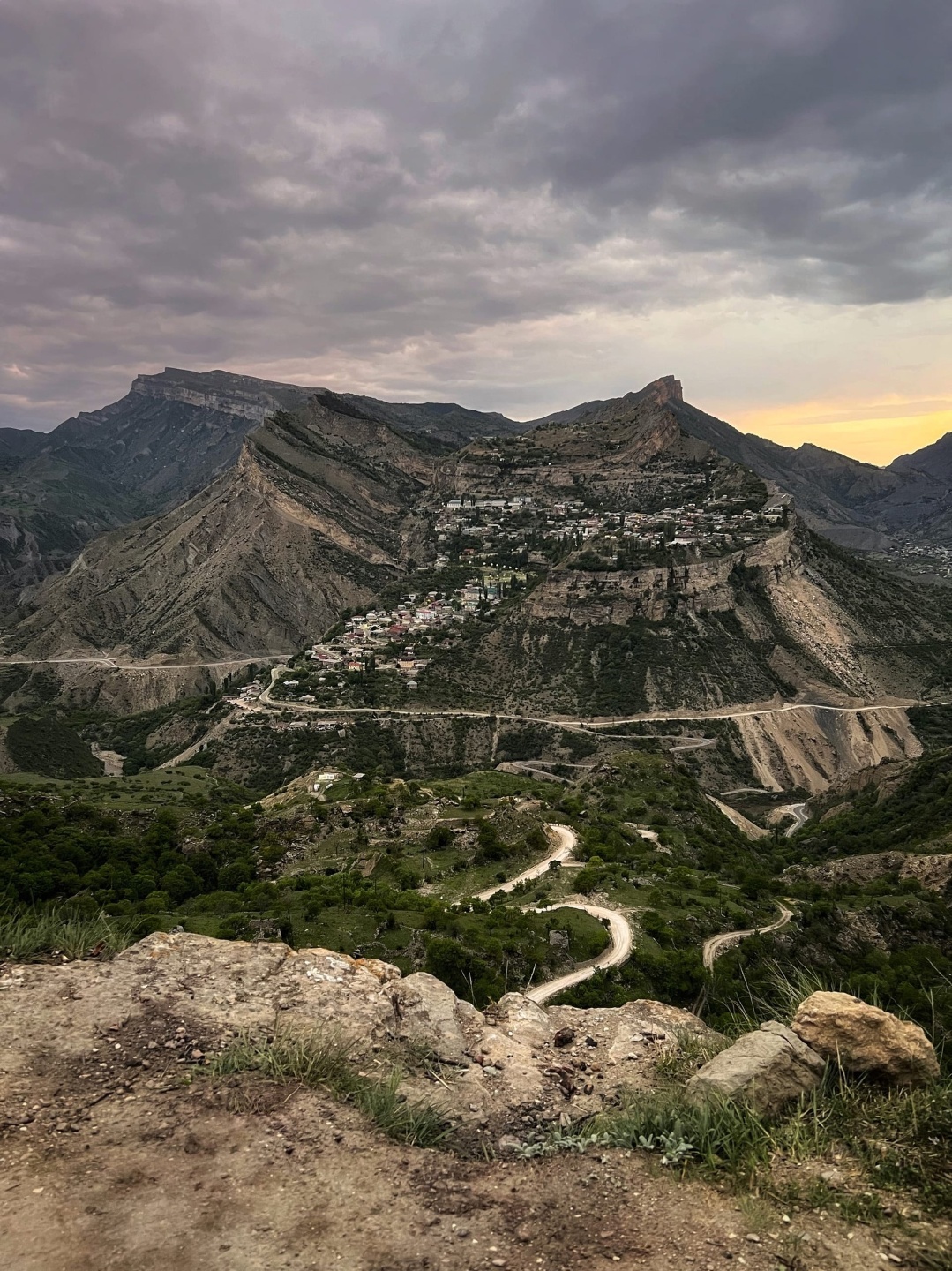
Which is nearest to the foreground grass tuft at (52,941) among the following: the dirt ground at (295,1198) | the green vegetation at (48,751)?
the dirt ground at (295,1198)

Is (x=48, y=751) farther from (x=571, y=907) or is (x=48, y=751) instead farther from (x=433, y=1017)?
(x=433, y=1017)

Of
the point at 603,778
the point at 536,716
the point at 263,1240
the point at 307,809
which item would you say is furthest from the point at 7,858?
the point at 536,716

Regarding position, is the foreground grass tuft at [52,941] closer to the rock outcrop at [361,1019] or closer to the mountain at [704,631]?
the rock outcrop at [361,1019]

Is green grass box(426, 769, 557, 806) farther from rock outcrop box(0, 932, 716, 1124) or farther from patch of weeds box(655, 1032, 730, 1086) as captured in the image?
patch of weeds box(655, 1032, 730, 1086)

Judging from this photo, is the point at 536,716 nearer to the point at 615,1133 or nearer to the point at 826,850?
the point at 826,850

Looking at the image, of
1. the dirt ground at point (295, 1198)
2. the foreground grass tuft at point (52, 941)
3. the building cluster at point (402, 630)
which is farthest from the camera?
the building cluster at point (402, 630)

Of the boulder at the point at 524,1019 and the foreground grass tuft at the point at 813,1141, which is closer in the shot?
the foreground grass tuft at the point at 813,1141

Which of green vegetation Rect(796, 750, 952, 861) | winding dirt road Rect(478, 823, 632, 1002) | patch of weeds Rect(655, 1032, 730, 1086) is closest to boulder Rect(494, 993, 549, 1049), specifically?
patch of weeds Rect(655, 1032, 730, 1086)
